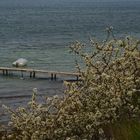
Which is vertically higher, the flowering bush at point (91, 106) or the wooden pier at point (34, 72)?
the flowering bush at point (91, 106)

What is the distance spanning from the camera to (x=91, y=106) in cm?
923

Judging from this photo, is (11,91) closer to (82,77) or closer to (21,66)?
A: (21,66)

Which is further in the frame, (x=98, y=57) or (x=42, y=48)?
(x=42, y=48)

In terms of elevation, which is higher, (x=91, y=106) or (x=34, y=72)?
(x=91, y=106)

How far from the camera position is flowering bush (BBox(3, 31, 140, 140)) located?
9.05 metres

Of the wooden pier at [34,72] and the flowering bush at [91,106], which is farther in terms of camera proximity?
the wooden pier at [34,72]

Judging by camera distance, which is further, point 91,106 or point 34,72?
point 34,72

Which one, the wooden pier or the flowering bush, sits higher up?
the flowering bush

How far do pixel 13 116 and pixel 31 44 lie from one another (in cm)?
6913

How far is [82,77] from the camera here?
9.77 meters

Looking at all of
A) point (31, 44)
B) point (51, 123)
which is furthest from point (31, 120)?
point (31, 44)

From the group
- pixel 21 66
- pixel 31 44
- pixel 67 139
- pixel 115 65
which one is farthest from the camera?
pixel 31 44

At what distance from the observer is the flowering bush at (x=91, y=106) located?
905cm

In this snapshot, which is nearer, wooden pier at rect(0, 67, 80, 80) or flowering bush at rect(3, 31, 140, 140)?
flowering bush at rect(3, 31, 140, 140)
